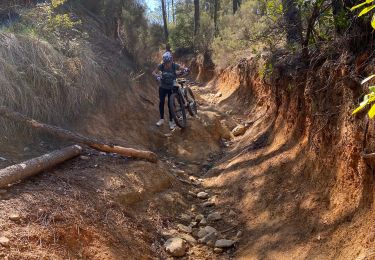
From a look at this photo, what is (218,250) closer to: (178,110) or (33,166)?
(33,166)

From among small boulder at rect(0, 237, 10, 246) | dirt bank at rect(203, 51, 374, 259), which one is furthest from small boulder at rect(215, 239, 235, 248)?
small boulder at rect(0, 237, 10, 246)

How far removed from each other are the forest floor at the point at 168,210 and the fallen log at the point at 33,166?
3.5 inches

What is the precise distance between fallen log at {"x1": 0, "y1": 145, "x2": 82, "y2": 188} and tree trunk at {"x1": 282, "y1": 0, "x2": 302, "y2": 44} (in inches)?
156

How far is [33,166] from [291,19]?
487 cm

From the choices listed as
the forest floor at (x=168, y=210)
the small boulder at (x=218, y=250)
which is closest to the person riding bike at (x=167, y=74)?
the forest floor at (x=168, y=210)

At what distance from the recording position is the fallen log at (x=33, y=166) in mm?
3974

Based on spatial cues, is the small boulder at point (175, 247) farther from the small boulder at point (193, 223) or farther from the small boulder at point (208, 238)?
the small boulder at point (193, 223)

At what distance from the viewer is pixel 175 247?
4309 millimetres

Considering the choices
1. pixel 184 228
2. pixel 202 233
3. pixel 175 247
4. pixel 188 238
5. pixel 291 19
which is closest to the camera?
pixel 175 247

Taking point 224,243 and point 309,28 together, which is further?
point 309,28

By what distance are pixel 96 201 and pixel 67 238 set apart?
2.84 feet

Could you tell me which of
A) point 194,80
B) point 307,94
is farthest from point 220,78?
point 307,94

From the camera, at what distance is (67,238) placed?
3.58 meters

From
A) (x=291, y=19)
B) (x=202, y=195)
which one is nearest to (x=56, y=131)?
(x=202, y=195)
